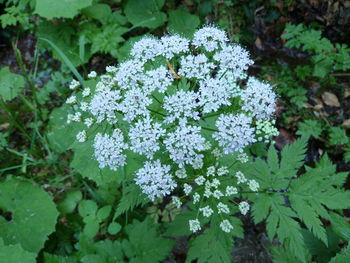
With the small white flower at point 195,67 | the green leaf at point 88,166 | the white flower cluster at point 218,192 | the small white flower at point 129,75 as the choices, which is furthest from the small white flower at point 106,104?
the white flower cluster at point 218,192

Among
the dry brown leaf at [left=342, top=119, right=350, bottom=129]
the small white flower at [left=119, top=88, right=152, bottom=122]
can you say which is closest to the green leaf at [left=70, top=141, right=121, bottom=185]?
the small white flower at [left=119, top=88, right=152, bottom=122]

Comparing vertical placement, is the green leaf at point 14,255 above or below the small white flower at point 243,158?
below

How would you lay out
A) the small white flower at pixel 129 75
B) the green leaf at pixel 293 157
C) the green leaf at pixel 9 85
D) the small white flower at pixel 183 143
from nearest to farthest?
1. the small white flower at pixel 183 143
2. the small white flower at pixel 129 75
3. the green leaf at pixel 293 157
4. the green leaf at pixel 9 85

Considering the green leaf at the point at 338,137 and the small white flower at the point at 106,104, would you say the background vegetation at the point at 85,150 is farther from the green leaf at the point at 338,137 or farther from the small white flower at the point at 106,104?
the small white flower at the point at 106,104

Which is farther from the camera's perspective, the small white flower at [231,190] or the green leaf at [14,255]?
the green leaf at [14,255]

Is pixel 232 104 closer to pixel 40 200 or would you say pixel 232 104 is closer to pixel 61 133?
pixel 61 133

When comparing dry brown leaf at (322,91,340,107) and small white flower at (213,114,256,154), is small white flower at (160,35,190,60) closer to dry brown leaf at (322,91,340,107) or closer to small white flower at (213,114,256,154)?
small white flower at (213,114,256,154)

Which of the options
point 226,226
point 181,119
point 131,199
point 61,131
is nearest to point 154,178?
point 131,199
